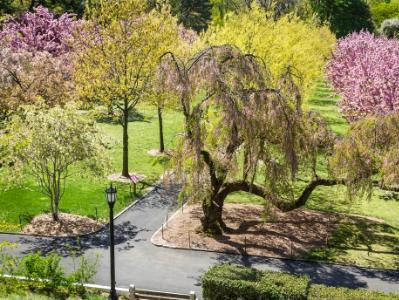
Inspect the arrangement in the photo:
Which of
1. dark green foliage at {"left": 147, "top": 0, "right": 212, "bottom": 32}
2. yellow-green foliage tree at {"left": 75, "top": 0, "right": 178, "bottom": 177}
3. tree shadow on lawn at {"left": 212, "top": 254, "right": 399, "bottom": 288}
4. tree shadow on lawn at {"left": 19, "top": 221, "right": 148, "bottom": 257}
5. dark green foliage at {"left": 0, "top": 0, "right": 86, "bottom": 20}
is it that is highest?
dark green foliage at {"left": 147, "top": 0, "right": 212, "bottom": 32}

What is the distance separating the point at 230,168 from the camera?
891 inches

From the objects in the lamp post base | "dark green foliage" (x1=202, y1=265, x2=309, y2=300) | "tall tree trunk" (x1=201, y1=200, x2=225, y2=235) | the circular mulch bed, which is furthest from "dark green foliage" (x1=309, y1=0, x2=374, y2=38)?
the lamp post base

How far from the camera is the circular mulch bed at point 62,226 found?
84.5 feet

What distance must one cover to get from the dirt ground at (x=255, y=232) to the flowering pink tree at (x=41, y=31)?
29270 millimetres

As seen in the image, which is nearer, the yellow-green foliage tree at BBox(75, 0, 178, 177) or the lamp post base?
the lamp post base

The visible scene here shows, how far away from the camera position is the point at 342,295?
17812mm

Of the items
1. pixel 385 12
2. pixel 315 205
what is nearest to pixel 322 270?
pixel 315 205

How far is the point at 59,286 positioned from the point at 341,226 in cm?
1499

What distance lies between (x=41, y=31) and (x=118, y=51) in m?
27.1

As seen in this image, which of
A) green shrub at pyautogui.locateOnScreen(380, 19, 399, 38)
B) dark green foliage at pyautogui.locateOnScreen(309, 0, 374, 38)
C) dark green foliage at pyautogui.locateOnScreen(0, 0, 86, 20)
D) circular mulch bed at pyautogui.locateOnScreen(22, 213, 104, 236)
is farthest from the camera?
Answer: green shrub at pyautogui.locateOnScreen(380, 19, 399, 38)

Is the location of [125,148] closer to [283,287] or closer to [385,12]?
[283,287]

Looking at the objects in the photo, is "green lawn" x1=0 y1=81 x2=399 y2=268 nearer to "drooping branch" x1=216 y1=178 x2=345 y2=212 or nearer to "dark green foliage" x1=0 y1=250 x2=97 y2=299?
"drooping branch" x1=216 y1=178 x2=345 y2=212

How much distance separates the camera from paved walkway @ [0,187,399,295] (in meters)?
21.2

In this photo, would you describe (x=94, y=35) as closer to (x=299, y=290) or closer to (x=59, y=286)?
(x=59, y=286)
